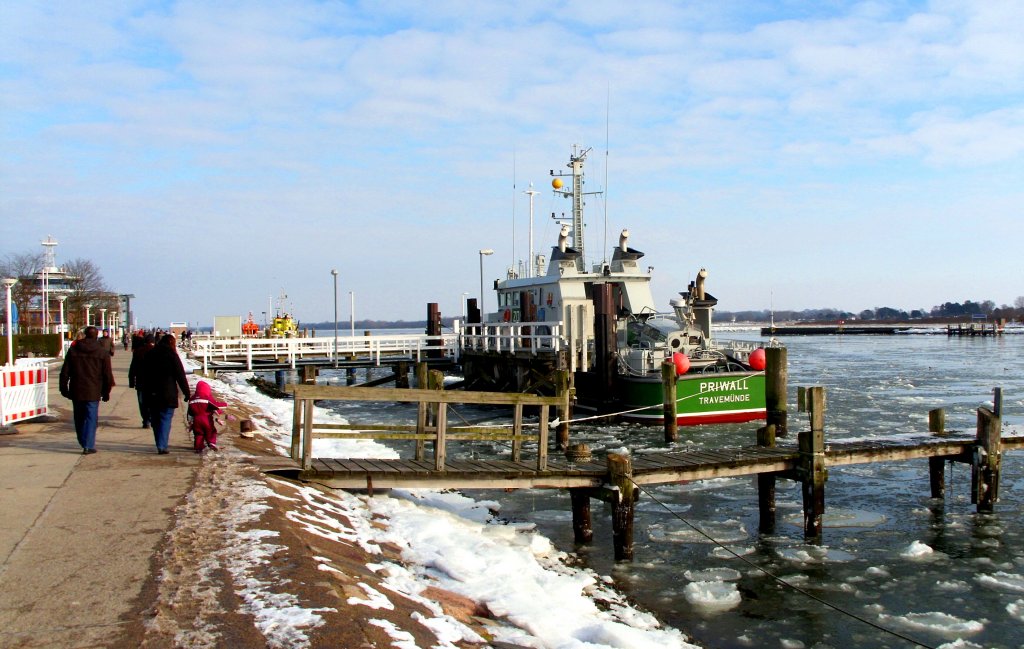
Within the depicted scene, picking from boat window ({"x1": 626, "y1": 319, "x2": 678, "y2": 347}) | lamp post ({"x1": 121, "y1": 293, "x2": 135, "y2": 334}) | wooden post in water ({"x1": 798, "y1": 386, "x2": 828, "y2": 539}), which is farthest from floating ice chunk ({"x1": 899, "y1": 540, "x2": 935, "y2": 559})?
lamp post ({"x1": 121, "y1": 293, "x2": 135, "y2": 334})

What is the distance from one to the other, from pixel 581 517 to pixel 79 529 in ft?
20.3

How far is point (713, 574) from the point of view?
990 cm

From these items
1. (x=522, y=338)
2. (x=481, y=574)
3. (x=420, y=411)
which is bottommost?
(x=481, y=574)

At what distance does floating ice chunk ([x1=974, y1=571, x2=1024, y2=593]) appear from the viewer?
372 inches

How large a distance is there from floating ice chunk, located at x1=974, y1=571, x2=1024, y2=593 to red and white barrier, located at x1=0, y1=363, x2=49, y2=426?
45.9 feet

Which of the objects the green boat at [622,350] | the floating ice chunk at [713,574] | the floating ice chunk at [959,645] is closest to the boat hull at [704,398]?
the green boat at [622,350]

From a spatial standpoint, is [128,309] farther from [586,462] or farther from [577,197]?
[586,462]

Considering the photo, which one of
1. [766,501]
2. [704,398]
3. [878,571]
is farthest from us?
[704,398]

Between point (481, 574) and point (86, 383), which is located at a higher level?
point (86, 383)

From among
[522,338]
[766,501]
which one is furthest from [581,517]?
[522,338]

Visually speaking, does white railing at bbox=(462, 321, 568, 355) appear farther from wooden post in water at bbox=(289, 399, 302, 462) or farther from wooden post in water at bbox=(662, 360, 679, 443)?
wooden post in water at bbox=(289, 399, 302, 462)

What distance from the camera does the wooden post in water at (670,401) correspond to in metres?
20.0

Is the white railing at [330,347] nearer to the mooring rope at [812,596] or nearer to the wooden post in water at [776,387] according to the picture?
the wooden post in water at [776,387]

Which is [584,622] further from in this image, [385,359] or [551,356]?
[385,359]
